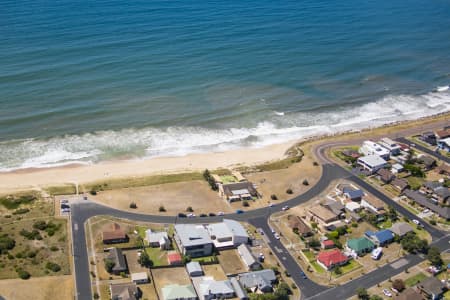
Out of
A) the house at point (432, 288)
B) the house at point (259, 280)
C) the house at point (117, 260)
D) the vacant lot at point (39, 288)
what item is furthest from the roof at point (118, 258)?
the house at point (432, 288)

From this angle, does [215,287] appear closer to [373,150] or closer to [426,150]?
[373,150]

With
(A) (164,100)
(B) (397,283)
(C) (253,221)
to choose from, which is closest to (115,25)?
(A) (164,100)

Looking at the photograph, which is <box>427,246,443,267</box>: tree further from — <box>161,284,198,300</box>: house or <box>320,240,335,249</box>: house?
<box>161,284,198,300</box>: house

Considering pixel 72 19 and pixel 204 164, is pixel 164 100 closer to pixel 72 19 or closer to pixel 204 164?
pixel 204 164

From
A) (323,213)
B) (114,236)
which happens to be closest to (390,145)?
(323,213)

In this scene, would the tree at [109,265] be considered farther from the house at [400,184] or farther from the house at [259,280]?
the house at [400,184]

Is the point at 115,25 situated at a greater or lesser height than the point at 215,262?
greater

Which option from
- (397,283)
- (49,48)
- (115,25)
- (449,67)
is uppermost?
(115,25)

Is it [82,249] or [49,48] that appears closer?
[82,249]

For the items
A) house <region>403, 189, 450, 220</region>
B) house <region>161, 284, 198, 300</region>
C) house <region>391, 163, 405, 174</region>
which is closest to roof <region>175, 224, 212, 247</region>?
house <region>161, 284, 198, 300</region>
